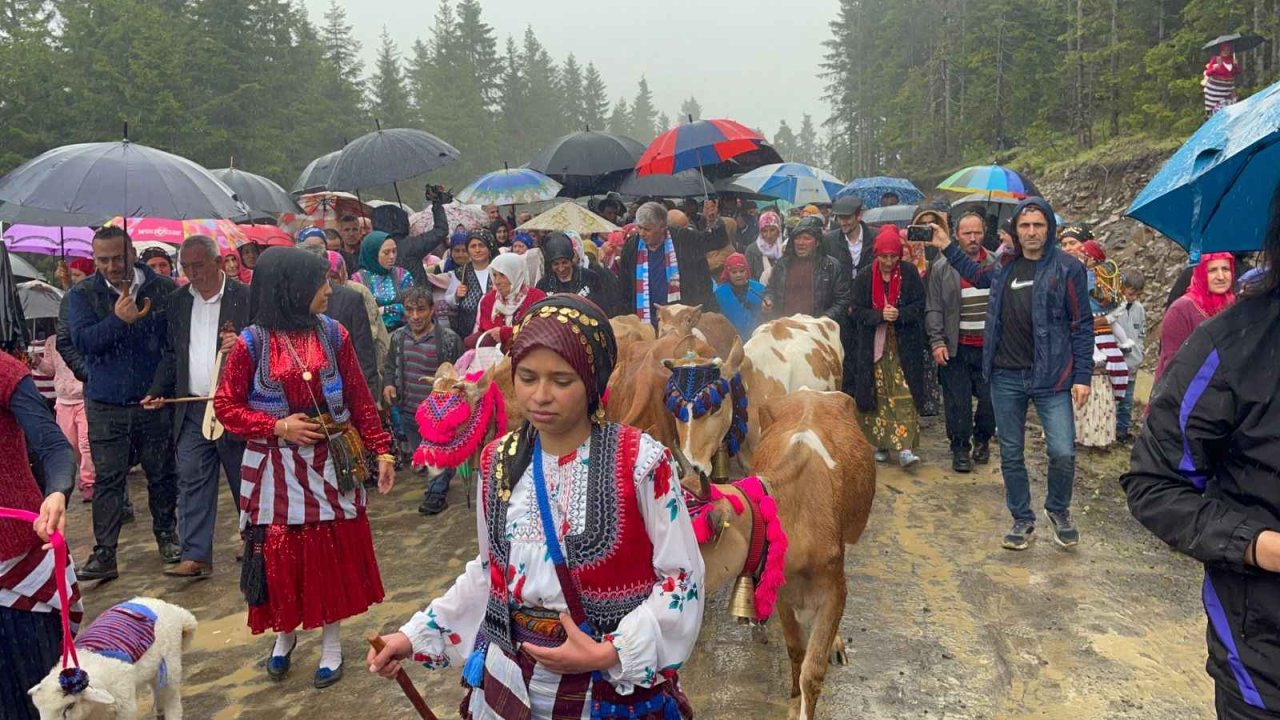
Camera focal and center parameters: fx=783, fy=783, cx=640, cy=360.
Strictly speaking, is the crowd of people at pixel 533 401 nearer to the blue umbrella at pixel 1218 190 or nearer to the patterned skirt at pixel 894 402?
the patterned skirt at pixel 894 402

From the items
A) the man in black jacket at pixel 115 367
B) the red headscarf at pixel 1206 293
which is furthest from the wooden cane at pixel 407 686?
the red headscarf at pixel 1206 293

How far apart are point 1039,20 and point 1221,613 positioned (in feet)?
146

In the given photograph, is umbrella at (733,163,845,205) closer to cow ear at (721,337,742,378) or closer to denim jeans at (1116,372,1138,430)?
denim jeans at (1116,372,1138,430)

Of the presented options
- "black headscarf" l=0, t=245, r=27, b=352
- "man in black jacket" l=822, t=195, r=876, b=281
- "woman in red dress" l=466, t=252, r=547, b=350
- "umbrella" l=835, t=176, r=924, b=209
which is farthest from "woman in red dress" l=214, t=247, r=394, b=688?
"umbrella" l=835, t=176, r=924, b=209

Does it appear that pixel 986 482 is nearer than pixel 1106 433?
Yes

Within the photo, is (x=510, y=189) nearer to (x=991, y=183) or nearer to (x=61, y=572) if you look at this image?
(x=991, y=183)

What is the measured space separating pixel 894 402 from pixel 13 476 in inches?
290

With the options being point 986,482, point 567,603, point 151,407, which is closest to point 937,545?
point 986,482

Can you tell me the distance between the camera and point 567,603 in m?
2.07

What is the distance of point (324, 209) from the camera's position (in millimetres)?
13938

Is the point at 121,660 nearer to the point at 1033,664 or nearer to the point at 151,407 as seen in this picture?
the point at 151,407

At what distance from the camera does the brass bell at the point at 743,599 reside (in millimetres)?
2600

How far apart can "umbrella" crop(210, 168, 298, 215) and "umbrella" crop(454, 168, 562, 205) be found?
337 cm

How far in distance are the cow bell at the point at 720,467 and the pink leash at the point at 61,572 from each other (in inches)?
140
